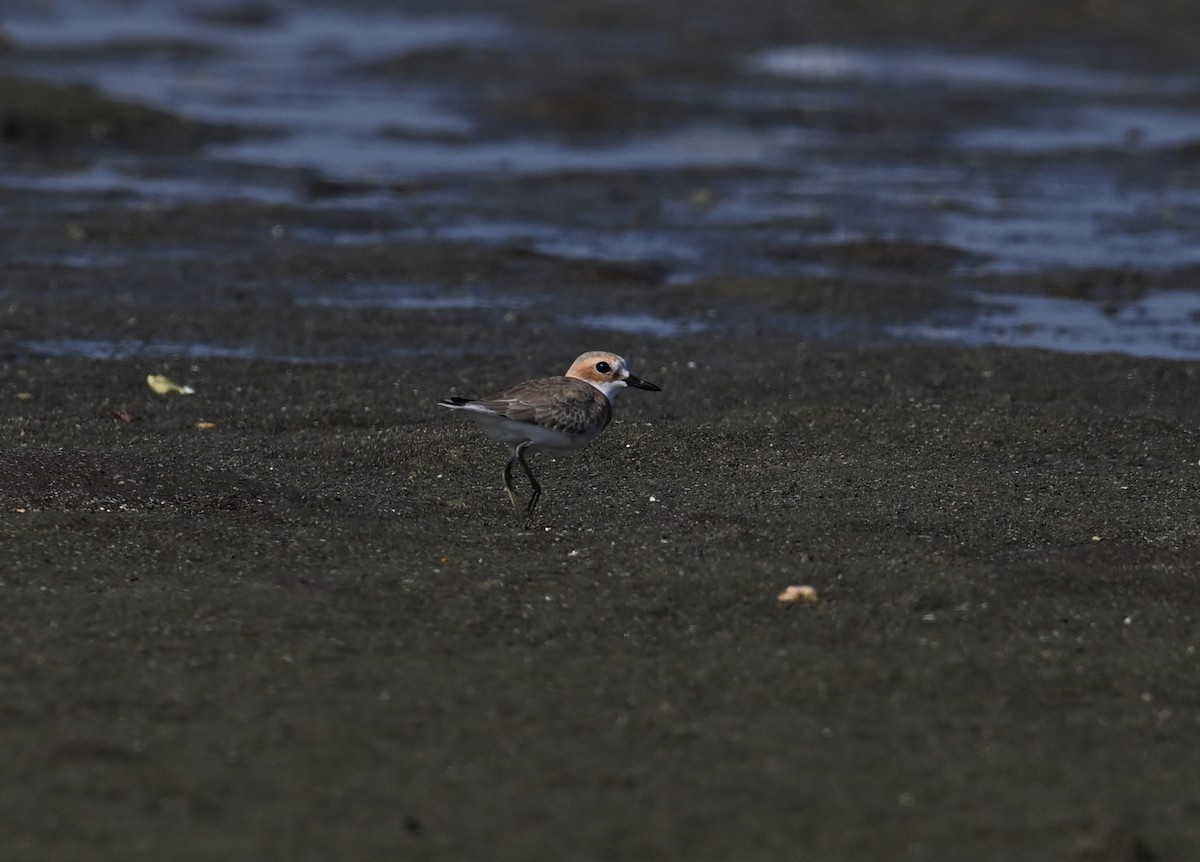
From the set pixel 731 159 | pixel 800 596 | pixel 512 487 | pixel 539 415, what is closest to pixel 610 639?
pixel 800 596

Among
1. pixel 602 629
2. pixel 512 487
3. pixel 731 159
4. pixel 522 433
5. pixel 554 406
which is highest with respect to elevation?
pixel 554 406

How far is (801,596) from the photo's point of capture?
7.02m

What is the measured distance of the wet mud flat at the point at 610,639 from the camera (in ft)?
16.9

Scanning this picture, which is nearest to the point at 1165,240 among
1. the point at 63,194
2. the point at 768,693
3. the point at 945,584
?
the point at 63,194

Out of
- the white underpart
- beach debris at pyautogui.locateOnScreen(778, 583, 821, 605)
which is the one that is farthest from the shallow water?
beach debris at pyautogui.locateOnScreen(778, 583, 821, 605)

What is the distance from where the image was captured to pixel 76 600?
6.77m

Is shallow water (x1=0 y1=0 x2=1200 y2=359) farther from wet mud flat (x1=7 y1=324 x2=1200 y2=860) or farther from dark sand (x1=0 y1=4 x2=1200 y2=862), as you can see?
wet mud flat (x1=7 y1=324 x2=1200 y2=860)

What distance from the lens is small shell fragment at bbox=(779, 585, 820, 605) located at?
7.00 m

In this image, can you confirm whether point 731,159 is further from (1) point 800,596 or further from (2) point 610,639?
(2) point 610,639

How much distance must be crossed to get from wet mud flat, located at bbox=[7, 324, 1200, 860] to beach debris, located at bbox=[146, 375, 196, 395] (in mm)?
867

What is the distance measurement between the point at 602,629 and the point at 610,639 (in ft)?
0.35

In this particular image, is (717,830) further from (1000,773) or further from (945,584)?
(945,584)

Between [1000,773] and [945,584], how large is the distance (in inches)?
67.0

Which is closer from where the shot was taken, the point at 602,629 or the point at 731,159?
the point at 602,629
